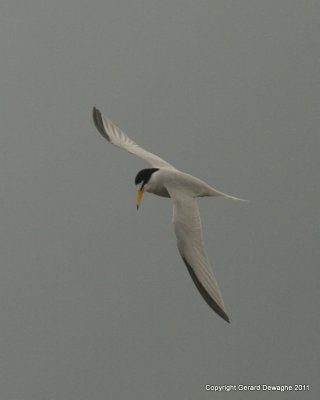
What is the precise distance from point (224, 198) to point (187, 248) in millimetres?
634

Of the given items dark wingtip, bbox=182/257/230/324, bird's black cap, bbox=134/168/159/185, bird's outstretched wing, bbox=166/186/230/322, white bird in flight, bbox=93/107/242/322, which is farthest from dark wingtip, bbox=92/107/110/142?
dark wingtip, bbox=182/257/230/324

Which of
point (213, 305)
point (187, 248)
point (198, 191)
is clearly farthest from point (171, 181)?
point (213, 305)

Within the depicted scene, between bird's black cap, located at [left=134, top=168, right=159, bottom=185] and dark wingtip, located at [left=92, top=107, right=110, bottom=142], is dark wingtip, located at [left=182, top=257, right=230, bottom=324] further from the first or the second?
dark wingtip, located at [left=92, top=107, right=110, bottom=142]

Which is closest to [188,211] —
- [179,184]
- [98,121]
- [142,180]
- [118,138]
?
[179,184]

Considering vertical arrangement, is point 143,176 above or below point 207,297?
above

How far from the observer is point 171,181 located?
19.2 feet

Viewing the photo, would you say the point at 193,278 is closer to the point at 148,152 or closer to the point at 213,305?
the point at 213,305

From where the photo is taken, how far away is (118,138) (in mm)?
6859

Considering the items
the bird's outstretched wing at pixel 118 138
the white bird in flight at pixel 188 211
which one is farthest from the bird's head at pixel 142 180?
the bird's outstretched wing at pixel 118 138

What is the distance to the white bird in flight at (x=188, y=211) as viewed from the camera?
17.3ft

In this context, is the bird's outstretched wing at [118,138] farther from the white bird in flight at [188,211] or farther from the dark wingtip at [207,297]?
the dark wingtip at [207,297]

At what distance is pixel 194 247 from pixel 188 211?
0.98ft

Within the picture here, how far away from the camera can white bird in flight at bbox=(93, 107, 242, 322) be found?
5258 mm

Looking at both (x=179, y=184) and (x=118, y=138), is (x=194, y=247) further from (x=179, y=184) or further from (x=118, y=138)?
(x=118, y=138)
